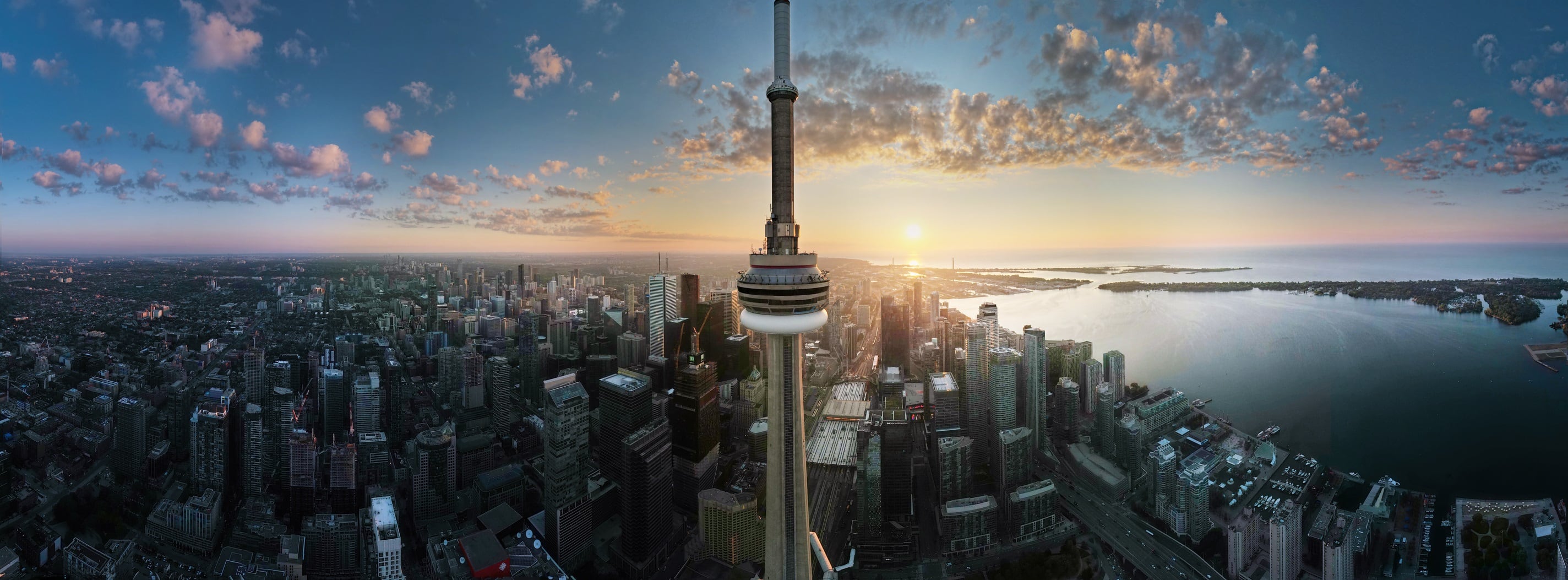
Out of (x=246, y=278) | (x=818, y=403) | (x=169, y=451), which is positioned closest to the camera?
(x=169, y=451)

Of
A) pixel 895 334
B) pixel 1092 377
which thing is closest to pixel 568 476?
pixel 895 334

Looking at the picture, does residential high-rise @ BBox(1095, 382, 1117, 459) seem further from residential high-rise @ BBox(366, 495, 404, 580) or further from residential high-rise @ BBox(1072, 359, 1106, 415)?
residential high-rise @ BBox(366, 495, 404, 580)

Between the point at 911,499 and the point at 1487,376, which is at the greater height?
the point at 1487,376

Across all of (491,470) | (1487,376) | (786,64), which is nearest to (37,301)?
(491,470)

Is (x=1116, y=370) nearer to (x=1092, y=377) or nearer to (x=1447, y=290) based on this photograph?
(x=1092, y=377)

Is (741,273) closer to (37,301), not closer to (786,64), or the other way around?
(786,64)
